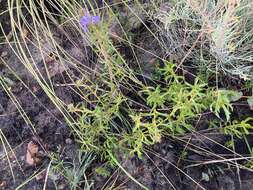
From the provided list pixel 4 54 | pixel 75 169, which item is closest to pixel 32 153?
pixel 75 169

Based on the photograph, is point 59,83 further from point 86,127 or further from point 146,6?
point 146,6

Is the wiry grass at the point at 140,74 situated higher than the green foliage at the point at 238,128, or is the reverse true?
the wiry grass at the point at 140,74

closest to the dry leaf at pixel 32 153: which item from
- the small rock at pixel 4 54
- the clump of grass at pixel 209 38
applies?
the small rock at pixel 4 54

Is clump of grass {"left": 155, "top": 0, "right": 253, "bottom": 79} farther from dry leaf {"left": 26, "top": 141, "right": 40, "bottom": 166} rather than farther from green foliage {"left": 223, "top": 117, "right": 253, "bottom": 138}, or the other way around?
dry leaf {"left": 26, "top": 141, "right": 40, "bottom": 166}

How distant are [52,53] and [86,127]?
0.29m

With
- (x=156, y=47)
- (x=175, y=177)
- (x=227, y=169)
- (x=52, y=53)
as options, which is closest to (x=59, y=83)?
(x=52, y=53)

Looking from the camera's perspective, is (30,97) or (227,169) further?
(30,97)

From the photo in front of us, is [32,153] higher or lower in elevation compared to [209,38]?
lower

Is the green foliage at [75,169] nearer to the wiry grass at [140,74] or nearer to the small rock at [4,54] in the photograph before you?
the wiry grass at [140,74]

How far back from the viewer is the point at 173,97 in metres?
1.19

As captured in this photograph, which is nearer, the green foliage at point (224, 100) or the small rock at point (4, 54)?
the green foliage at point (224, 100)

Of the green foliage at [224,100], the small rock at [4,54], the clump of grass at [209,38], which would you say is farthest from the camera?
the small rock at [4,54]

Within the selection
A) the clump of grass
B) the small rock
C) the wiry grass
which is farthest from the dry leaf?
the clump of grass

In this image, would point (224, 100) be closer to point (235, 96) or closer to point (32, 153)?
point (235, 96)
